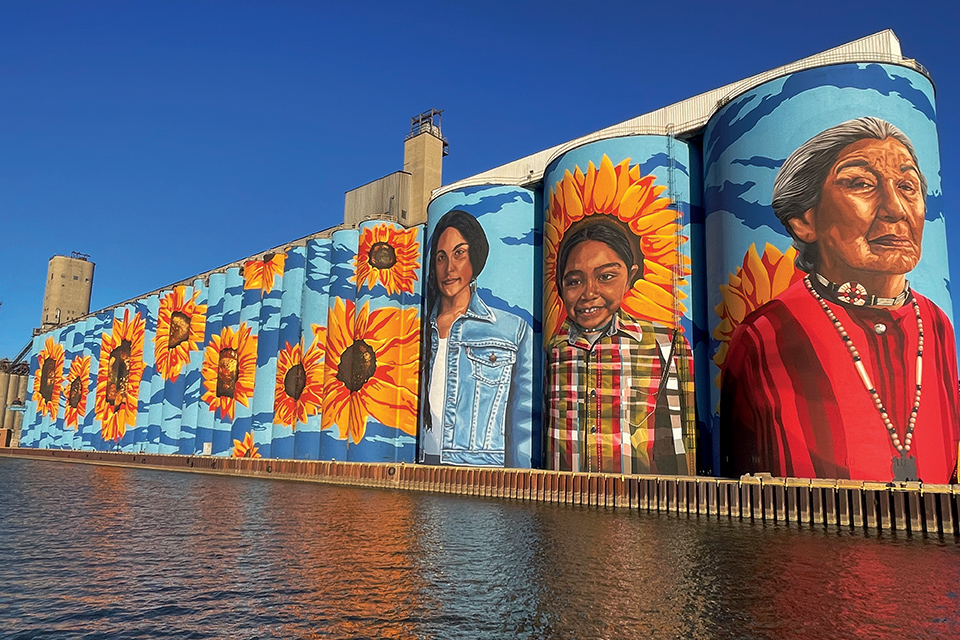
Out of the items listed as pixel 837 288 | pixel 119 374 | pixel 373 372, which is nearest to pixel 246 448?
pixel 373 372

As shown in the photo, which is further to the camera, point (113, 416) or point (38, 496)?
point (113, 416)

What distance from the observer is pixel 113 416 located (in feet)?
307

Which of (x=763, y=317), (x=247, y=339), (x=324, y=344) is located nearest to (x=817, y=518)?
(x=763, y=317)

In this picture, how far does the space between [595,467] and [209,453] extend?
157 ft

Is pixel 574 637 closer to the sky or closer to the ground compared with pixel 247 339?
closer to the ground

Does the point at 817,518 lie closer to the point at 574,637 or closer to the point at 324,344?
the point at 574,637

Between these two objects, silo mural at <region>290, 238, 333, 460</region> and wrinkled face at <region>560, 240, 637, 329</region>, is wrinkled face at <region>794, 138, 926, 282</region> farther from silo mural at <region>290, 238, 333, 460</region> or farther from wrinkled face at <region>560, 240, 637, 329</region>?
silo mural at <region>290, 238, 333, 460</region>

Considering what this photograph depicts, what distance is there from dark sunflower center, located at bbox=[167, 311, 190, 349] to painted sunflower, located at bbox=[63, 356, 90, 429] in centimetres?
2248

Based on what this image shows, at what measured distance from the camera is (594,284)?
146ft

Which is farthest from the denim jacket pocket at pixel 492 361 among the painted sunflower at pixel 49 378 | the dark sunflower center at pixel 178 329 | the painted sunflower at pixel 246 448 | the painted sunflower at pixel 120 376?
the painted sunflower at pixel 49 378

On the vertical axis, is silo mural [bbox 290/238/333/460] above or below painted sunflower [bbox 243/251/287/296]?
below

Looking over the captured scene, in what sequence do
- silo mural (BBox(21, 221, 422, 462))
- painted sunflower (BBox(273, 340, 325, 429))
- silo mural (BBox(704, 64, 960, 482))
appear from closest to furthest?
silo mural (BBox(704, 64, 960, 482)), silo mural (BBox(21, 221, 422, 462)), painted sunflower (BBox(273, 340, 325, 429))

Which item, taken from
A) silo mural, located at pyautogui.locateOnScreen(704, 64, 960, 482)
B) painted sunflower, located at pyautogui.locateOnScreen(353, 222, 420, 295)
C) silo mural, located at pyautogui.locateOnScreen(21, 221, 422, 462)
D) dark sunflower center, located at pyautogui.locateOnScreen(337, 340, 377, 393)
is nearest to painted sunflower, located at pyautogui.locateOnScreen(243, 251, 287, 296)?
silo mural, located at pyautogui.locateOnScreen(21, 221, 422, 462)

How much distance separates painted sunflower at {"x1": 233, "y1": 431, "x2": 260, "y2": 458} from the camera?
69125 millimetres
